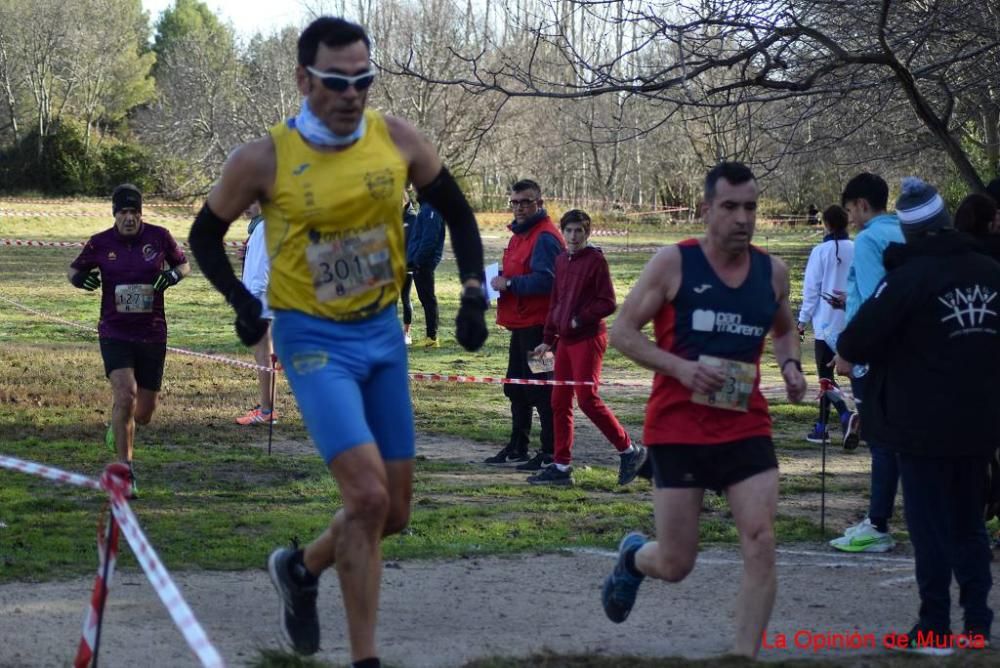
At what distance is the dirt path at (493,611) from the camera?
597 centimetres

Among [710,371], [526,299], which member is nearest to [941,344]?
[710,371]

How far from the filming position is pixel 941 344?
576 centimetres

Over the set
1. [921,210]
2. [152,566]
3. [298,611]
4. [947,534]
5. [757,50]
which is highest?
[757,50]

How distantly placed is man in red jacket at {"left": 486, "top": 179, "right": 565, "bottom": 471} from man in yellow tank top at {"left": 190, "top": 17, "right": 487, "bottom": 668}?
219 inches

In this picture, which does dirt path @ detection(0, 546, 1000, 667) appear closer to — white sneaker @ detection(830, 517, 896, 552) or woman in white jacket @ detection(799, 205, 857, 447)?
white sneaker @ detection(830, 517, 896, 552)

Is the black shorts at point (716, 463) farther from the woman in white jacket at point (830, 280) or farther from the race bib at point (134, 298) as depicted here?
the woman in white jacket at point (830, 280)

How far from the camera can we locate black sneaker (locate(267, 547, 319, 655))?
17.9 ft

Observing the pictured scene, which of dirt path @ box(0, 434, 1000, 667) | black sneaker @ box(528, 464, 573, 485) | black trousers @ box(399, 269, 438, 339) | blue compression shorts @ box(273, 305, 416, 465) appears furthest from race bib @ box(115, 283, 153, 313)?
black trousers @ box(399, 269, 438, 339)

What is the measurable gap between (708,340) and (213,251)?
6.34ft

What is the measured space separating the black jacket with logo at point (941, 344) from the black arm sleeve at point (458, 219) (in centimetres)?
171

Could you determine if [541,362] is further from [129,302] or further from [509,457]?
[129,302]

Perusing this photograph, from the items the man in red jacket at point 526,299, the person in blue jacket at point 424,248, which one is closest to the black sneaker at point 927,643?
the man in red jacket at point 526,299

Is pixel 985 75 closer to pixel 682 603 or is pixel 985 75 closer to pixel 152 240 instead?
pixel 682 603

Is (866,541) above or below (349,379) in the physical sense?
below
